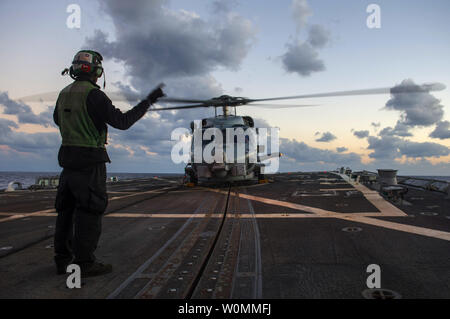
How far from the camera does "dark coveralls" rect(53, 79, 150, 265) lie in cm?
314

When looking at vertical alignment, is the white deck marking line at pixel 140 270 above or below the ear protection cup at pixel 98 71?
below

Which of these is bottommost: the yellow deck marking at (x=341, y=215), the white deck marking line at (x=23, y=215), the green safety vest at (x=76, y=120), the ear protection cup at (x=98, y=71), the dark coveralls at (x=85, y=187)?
the white deck marking line at (x=23, y=215)

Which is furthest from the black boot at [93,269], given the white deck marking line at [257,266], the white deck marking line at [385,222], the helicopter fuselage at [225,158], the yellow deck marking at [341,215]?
the helicopter fuselage at [225,158]

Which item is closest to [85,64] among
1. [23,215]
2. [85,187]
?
[85,187]

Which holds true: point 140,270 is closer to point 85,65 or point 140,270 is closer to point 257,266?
point 257,266

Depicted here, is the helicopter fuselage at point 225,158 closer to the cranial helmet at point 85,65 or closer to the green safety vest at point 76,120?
the cranial helmet at point 85,65

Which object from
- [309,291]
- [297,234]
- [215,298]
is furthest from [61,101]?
[297,234]

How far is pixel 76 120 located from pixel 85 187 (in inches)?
29.8

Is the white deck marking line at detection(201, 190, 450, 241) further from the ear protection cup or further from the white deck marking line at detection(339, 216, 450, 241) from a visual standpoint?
the ear protection cup

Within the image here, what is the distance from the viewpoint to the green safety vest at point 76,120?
3.21m

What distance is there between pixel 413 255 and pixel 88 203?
4.06 m

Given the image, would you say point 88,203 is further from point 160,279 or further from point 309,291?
point 309,291

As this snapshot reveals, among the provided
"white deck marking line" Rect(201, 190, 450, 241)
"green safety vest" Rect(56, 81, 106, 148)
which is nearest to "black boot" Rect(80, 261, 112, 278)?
"green safety vest" Rect(56, 81, 106, 148)
